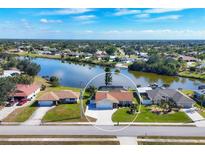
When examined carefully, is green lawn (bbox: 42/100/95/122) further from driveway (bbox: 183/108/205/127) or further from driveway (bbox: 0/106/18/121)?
driveway (bbox: 183/108/205/127)

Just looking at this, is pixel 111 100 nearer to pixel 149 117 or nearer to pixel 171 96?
pixel 149 117

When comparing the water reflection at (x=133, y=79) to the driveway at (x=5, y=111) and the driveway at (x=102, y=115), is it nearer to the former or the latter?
the driveway at (x=102, y=115)

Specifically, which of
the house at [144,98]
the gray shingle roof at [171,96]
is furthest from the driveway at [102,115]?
the gray shingle roof at [171,96]

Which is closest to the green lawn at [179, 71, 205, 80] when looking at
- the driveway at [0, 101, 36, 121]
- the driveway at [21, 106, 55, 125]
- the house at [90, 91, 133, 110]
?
the house at [90, 91, 133, 110]

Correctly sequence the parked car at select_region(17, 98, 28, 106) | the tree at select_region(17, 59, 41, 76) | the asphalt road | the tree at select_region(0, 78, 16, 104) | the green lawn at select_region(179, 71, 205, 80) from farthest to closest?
the green lawn at select_region(179, 71, 205, 80), the tree at select_region(17, 59, 41, 76), the parked car at select_region(17, 98, 28, 106), the tree at select_region(0, 78, 16, 104), the asphalt road

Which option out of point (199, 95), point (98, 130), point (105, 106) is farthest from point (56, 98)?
point (199, 95)

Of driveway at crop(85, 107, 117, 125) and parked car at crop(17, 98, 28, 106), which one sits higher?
parked car at crop(17, 98, 28, 106)
